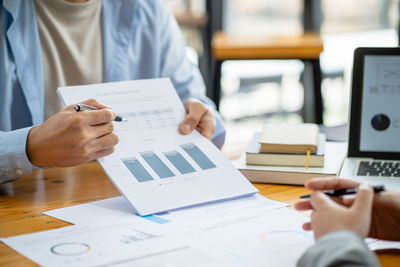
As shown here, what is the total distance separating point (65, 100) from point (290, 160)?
0.50 m

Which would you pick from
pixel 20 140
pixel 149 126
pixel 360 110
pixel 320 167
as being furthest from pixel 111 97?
pixel 360 110

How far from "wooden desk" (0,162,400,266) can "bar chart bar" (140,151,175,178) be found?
105 millimetres

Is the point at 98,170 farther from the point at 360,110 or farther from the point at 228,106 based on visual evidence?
the point at 228,106

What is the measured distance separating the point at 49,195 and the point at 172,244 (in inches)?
16.4

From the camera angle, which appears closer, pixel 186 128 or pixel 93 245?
pixel 93 245

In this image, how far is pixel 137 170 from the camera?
105 centimetres

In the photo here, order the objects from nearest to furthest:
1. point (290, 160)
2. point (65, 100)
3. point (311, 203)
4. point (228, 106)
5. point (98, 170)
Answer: point (311, 203) < point (65, 100) < point (290, 160) < point (98, 170) < point (228, 106)

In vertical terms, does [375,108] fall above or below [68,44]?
below

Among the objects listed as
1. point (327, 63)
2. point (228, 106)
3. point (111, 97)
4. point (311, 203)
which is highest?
point (111, 97)

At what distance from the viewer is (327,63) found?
4.11 metres

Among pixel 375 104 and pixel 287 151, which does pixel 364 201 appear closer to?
pixel 287 151

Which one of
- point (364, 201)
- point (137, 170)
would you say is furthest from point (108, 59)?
point (364, 201)

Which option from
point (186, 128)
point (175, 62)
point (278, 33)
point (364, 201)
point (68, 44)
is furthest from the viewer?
point (278, 33)

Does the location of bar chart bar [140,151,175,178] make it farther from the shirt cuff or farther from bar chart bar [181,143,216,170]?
the shirt cuff
